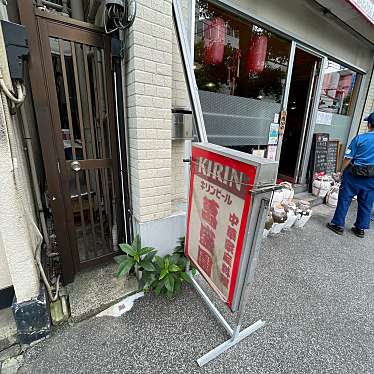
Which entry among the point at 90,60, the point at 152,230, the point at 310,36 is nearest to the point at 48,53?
the point at 90,60

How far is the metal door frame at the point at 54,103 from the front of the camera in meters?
1.52

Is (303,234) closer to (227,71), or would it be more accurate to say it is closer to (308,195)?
(308,195)

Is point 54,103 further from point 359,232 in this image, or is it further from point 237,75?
point 359,232

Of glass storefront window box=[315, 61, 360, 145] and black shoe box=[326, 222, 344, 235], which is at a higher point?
glass storefront window box=[315, 61, 360, 145]

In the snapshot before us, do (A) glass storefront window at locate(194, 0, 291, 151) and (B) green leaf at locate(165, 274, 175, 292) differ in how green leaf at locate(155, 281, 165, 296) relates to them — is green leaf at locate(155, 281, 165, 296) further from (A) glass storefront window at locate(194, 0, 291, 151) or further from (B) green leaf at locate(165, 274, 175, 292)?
(A) glass storefront window at locate(194, 0, 291, 151)

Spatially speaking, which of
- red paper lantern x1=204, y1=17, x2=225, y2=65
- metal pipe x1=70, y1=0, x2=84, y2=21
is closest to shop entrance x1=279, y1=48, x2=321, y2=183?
red paper lantern x1=204, y1=17, x2=225, y2=65

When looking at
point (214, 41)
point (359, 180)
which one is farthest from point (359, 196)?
point (214, 41)

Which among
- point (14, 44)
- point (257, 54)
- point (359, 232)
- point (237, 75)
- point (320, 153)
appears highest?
point (257, 54)

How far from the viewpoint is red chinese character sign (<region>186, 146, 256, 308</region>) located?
1.25 m

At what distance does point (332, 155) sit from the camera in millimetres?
4938

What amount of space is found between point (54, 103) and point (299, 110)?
5.73 m

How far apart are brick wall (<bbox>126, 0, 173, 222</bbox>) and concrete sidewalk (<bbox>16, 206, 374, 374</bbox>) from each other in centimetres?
91

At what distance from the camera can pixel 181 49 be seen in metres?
1.69

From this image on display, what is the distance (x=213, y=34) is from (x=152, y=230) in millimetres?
2492
